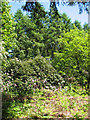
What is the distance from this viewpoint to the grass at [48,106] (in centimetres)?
363

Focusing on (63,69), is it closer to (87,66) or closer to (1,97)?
(87,66)

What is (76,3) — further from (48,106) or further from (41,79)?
(48,106)

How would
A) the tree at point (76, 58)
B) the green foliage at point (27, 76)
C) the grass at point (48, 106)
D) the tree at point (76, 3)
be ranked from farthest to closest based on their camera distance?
the tree at point (76, 58)
the green foliage at point (27, 76)
the tree at point (76, 3)
the grass at point (48, 106)

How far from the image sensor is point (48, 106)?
13.3 ft

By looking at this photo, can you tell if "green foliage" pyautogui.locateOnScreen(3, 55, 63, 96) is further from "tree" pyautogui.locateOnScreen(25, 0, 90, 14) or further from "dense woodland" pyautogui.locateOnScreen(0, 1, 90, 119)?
"tree" pyautogui.locateOnScreen(25, 0, 90, 14)

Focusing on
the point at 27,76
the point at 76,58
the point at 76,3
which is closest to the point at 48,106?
the point at 27,76

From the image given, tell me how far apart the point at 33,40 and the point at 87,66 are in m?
4.30

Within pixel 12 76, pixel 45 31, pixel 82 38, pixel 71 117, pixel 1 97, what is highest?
pixel 45 31

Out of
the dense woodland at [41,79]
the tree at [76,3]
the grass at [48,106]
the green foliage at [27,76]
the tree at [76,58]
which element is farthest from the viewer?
the tree at [76,58]

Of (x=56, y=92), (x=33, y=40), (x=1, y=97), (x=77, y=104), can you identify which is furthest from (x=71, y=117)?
(x=33, y=40)

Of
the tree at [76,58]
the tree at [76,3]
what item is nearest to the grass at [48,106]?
the tree at [76,58]

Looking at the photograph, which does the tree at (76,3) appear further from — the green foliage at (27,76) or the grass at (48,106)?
the grass at (48,106)

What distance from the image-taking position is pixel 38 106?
161 inches

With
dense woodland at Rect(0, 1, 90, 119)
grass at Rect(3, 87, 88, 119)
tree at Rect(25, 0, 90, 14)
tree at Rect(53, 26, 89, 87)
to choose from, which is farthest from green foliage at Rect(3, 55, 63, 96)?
tree at Rect(25, 0, 90, 14)
